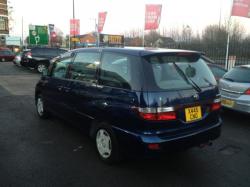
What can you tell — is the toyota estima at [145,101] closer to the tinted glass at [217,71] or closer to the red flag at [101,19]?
the tinted glass at [217,71]

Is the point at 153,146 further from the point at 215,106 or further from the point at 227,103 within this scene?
the point at 227,103

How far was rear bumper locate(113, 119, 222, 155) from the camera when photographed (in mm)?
3114

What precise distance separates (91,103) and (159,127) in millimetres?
1220

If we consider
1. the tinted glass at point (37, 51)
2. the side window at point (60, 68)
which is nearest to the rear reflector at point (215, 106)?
the side window at point (60, 68)

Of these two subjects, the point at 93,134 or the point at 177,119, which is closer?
the point at 177,119

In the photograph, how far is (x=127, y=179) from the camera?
332cm

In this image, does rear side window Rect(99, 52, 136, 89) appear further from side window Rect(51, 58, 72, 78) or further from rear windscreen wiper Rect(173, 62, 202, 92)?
side window Rect(51, 58, 72, 78)

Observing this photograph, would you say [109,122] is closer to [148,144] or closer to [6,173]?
[148,144]

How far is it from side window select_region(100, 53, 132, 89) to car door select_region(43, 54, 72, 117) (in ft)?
3.53

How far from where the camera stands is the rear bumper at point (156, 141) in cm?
311

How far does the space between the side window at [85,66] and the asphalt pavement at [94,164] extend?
4.02 ft

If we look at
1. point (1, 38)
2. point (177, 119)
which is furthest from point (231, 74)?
point (1, 38)

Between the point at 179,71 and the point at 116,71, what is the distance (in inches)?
34.7

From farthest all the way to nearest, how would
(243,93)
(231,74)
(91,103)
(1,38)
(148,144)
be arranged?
(1,38)
(231,74)
(243,93)
(91,103)
(148,144)
